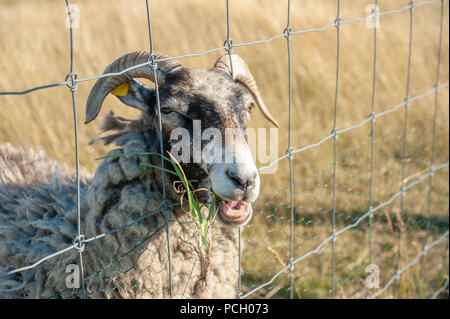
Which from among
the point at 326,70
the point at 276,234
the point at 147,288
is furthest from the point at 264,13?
the point at 147,288

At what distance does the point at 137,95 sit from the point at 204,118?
0.48m

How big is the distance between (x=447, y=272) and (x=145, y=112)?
112 inches

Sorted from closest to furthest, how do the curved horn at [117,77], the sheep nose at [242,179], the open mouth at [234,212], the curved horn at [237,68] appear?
the sheep nose at [242,179]
the open mouth at [234,212]
the curved horn at [117,77]
the curved horn at [237,68]

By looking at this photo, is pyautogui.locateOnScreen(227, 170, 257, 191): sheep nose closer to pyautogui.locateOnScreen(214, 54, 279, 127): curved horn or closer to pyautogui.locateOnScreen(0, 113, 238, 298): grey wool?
pyautogui.locateOnScreen(0, 113, 238, 298): grey wool

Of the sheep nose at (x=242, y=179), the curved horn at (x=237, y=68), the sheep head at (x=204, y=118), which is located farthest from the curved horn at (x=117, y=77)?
the sheep nose at (x=242, y=179)

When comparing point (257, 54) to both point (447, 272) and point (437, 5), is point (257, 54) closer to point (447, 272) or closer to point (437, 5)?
point (447, 272)

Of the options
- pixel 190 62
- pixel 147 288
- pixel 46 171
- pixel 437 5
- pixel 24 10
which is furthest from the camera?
pixel 437 5

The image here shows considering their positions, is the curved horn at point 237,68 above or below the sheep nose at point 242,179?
above

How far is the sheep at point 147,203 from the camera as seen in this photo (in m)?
2.20

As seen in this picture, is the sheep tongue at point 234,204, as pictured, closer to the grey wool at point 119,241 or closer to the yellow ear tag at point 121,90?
the grey wool at point 119,241

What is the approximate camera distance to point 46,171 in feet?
11.0

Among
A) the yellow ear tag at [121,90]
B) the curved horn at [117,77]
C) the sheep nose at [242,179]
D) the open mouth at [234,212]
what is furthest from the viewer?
the yellow ear tag at [121,90]

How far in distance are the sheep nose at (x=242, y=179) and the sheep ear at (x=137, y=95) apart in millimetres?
752

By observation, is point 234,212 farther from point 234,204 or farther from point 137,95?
point 137,95
